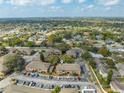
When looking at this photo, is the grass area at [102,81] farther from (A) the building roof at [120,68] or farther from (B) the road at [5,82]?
(B) the road at [5,82]

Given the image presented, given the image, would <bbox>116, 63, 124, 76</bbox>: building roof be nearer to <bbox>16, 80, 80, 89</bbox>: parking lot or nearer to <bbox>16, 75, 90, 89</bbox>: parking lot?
<bbox>16, 75, 90, 89</bbox>: parking lot

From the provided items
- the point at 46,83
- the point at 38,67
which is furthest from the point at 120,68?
the point at 46,83

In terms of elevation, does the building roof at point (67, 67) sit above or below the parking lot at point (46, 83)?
above

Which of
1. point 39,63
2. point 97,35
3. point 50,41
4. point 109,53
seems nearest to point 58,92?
point 39,63

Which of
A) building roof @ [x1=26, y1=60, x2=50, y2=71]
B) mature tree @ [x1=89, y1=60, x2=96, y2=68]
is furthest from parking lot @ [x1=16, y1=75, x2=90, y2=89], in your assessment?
mature tree @ [x1=89, y1=60, x2=96, y2=68]

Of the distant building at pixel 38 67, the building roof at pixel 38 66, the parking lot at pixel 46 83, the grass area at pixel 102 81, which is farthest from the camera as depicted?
the building roof at pixel 38 66

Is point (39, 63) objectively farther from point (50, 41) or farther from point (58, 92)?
point (50, 41)

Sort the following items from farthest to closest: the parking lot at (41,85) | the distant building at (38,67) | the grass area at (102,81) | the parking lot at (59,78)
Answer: the distant building at (38,67), the parking lot at (59,78), the parking lot at (41,85), the grass area at (102,81)

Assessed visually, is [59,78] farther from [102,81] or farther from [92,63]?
[92,63]

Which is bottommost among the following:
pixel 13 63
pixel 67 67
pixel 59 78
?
pixel 59 78

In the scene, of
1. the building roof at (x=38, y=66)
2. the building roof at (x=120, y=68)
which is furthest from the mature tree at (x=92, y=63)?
the building roof at (x=38, y=66)

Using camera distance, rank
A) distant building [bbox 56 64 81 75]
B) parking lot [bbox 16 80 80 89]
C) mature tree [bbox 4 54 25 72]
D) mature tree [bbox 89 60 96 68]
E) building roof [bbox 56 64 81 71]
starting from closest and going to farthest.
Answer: parking lot [bbox 16 80 80 89] → mature tree [bbox 4 54 25 72] → distant building [bbox 56 64 81 75] → building roof [bbox 56 64 81 71] → mature tree [bbox 89 60 96 68]
